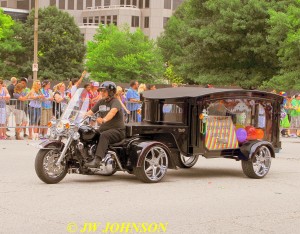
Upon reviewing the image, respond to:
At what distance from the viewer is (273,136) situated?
14.7m

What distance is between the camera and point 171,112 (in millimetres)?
13844

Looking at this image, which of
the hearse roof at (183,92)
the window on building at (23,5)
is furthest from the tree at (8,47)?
the hearse roof at (183,92)

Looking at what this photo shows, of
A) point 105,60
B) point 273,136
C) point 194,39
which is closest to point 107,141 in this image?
point 273,136

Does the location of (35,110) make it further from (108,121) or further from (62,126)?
(62,126)

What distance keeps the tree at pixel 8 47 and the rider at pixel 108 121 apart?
65.6m

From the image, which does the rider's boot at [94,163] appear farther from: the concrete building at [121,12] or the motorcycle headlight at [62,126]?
the concrete building at [121,12]

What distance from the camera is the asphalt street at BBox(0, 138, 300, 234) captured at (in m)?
8.82

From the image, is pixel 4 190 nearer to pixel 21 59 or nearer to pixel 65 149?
pixel 65 149

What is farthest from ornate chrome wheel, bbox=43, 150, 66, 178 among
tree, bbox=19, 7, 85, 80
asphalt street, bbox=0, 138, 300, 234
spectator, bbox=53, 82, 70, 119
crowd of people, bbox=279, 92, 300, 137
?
tree, bbox=19, 7, 85, 80

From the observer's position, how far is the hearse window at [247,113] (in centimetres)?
1384

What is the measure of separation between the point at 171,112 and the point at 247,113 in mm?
1513

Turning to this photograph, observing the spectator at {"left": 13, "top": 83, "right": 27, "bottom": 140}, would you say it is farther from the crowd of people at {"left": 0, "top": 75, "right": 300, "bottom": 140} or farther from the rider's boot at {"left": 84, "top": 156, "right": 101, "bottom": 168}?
the rider's boot at {"left": 84, "top": 156, "right": 101, "bottom": 168}

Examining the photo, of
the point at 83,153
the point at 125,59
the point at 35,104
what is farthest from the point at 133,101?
the point at 125,59

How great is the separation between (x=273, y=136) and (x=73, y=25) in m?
73.6
